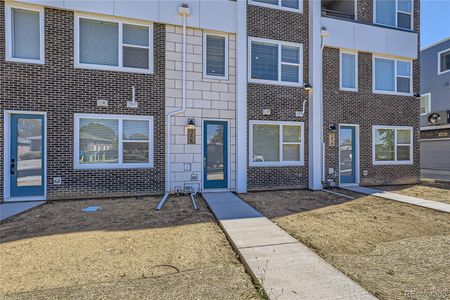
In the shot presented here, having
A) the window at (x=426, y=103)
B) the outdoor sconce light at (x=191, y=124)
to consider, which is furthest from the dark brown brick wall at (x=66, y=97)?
the window at (x=426, y=103)

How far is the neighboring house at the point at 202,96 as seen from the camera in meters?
7.11

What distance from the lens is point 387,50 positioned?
10.4 metres

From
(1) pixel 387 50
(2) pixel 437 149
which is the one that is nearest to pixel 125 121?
(1) pixel 387 50

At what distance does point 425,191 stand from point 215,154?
314 inches

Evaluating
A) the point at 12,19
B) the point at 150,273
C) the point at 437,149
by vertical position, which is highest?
the point at 12,19

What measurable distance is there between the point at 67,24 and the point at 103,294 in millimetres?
7752

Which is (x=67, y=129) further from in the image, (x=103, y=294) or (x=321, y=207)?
(x=321, y=207)

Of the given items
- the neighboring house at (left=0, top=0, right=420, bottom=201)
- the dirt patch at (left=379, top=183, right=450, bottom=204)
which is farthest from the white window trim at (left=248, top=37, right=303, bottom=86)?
the dirt patch at (left=379, top=183, right=450, bottom=204)

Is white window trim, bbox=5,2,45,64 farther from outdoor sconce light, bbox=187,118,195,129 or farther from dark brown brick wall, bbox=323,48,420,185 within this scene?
dark brown brick wall, bbox=323,48,420,185

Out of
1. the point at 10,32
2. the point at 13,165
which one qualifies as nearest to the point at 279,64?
the point at 10,32

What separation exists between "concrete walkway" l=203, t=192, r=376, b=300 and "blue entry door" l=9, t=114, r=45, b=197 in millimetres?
5791

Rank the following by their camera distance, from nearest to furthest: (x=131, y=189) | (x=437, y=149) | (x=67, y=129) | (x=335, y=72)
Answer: (x=67, y=129)
(x=131, y=189)
(x=335, y=72)
(x=437, y=149)

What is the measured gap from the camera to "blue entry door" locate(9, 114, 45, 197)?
6.97 meters

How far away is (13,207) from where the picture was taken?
20.9ft
